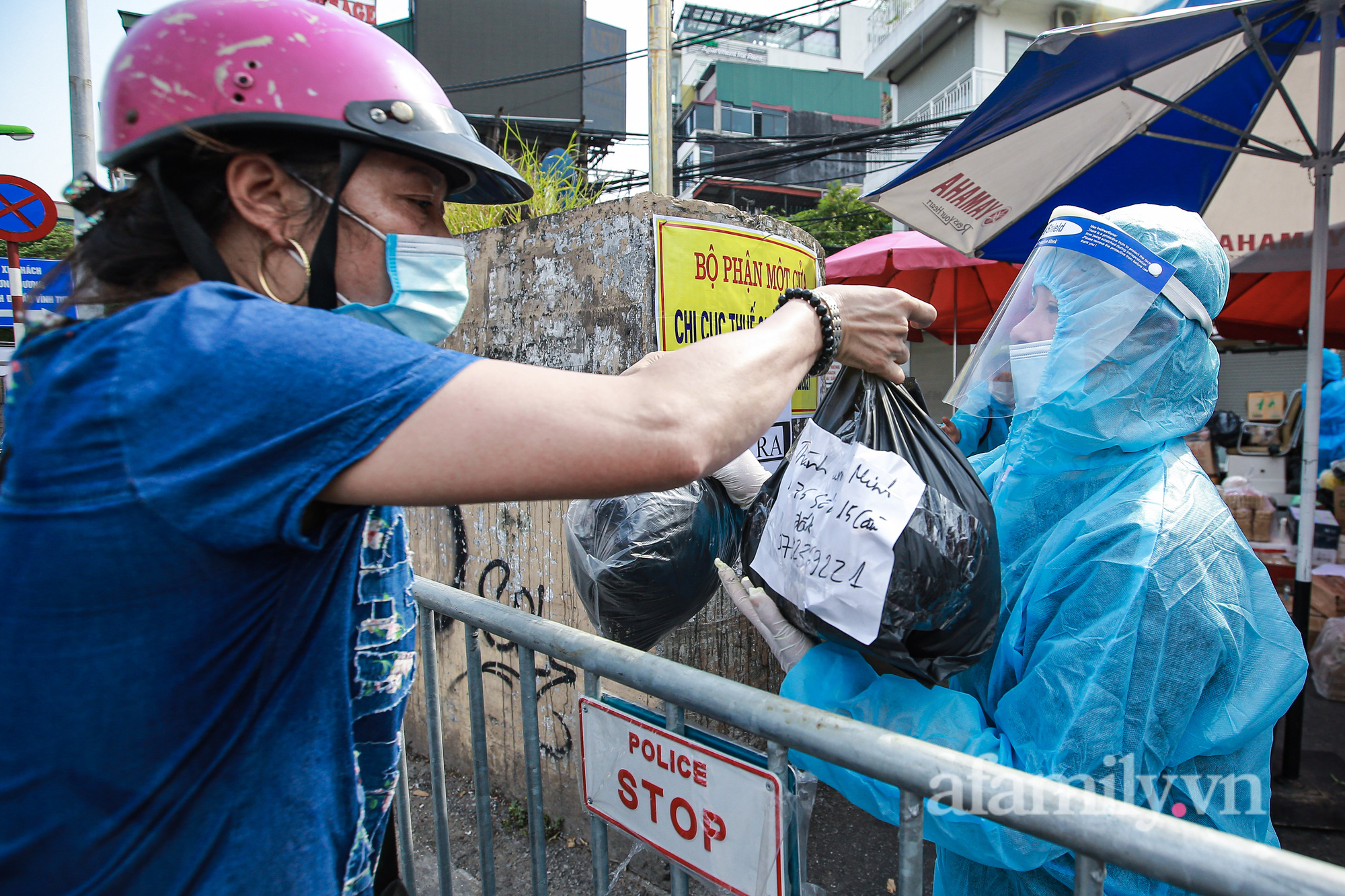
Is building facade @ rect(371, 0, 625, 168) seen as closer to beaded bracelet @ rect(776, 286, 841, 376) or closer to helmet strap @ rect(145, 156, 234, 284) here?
beaded bracelet @ rect(776, 286, 841, 376)

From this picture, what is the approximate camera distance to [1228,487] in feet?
17.2

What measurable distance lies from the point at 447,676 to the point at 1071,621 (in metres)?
2.72

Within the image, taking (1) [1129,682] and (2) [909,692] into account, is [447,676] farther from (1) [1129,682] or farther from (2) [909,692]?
(1) [1129,682]

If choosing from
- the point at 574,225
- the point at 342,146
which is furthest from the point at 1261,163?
the point at 342,146

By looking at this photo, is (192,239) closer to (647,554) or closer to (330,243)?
(330,243)

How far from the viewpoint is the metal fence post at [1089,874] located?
0.91 metres

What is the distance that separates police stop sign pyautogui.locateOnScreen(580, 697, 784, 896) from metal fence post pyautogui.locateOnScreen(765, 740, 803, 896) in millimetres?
15

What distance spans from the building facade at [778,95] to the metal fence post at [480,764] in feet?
91.1

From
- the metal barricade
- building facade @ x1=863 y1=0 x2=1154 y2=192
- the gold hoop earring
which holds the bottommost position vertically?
the metal barricade

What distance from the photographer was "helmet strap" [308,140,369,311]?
0.96m

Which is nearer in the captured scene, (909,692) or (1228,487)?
(909,692)

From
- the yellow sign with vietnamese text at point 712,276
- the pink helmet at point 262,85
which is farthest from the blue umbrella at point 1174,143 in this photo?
the pink helmet at point 262,85

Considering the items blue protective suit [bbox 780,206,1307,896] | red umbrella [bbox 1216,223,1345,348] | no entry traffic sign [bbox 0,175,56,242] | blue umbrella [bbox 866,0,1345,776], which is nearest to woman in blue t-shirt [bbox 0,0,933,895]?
blue protective suit [bbox 780,206,1307,896]

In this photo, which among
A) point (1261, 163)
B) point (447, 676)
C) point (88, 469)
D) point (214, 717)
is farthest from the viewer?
point (1261, 163)
